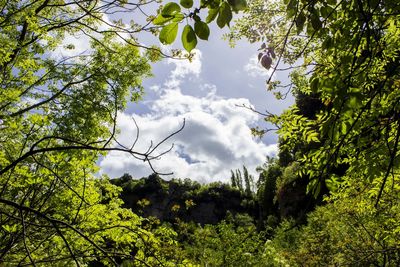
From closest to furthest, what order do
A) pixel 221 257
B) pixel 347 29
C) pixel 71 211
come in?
pixel 347 29
pixel 71 211
pixel 221 257

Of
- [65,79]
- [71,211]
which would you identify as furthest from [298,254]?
[65,79]

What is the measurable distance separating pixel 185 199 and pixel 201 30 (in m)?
57.2

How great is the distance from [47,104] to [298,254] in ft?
39.7

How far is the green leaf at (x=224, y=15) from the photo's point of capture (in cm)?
140

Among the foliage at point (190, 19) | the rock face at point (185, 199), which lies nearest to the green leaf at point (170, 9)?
the foliage at point (190, 19)

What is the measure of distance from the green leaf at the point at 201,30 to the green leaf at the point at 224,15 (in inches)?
5.9

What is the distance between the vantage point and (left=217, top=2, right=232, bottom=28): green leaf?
4.60 feet

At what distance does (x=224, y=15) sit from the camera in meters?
1.41

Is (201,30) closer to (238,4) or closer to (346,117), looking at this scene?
(238,4)

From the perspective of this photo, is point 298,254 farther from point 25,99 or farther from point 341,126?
point 341,126

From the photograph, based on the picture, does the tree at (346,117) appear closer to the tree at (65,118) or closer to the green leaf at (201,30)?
the green leaf at (201,30)

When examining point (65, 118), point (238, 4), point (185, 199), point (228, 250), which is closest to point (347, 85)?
point (238, 4)

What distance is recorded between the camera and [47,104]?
9445 millimetres

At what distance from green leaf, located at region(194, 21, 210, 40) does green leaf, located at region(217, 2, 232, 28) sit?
15 cm
